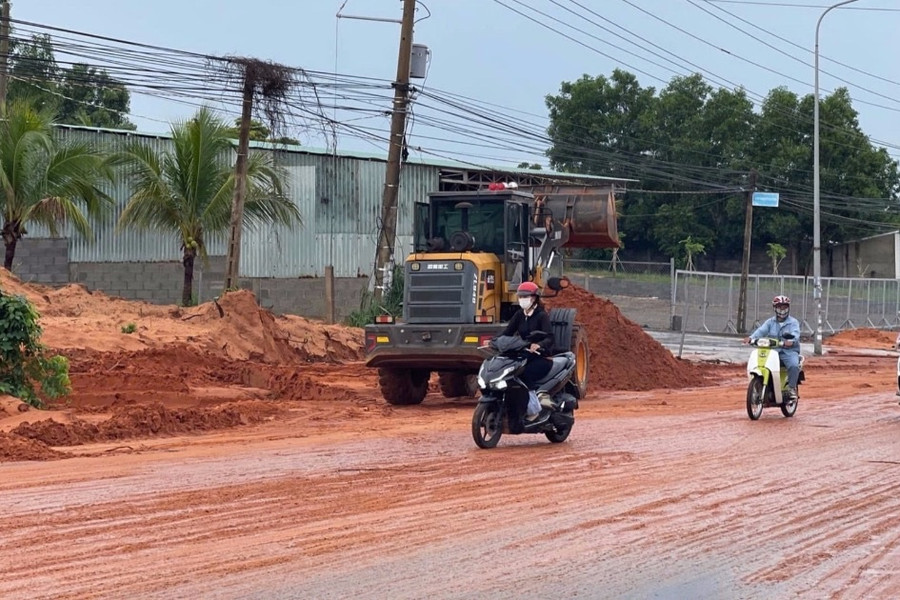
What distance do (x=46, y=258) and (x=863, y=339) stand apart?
28157mm

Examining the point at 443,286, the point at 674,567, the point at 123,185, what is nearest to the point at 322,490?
the point at 674,567

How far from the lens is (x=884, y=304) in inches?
1998

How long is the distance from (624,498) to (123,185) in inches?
1103

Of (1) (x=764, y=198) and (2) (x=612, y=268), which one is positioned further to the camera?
(2) (x=612, y=268)

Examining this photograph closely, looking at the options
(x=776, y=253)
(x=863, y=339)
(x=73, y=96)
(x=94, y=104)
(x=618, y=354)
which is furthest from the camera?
(x=776, y=253)

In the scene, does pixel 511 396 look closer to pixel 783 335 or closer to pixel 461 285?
pixel 461 285

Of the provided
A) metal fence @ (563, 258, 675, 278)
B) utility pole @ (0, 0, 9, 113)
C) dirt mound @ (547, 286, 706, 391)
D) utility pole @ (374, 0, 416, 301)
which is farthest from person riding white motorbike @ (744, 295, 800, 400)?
metal fence @ (563, 258, 675, 278)

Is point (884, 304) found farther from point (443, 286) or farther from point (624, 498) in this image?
point (624, 498)

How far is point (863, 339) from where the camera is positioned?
4525cm

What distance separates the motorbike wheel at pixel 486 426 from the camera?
13.4 metres

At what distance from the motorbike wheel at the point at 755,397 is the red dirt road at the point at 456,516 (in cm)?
120

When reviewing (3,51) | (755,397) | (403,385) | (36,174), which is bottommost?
(403,385)

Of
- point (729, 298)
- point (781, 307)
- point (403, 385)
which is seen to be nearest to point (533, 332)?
point (781, 307)

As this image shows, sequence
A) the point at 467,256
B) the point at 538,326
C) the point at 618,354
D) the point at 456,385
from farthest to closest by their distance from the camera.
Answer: the point at 618,354
the point at 456,385
the point at 467,256
the point at 538,326
